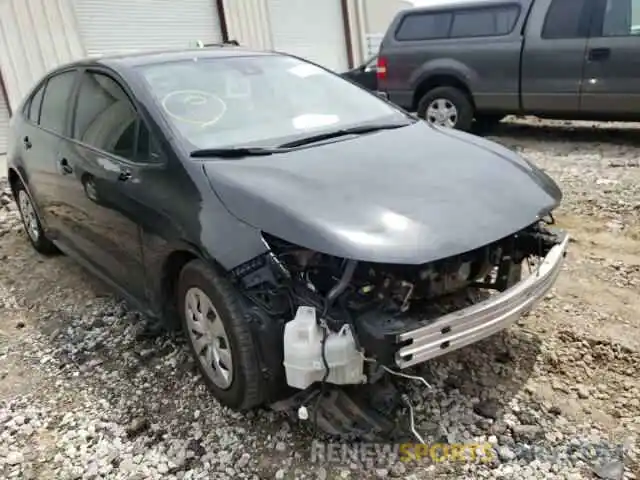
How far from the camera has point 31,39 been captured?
9.22 meters

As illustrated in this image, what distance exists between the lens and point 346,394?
249cm

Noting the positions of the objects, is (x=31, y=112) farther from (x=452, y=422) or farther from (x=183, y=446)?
(x=452, y=422)

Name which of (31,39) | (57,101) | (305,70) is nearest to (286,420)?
(305,70)

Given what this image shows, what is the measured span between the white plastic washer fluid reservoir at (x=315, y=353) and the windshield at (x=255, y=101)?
1053 millimetres

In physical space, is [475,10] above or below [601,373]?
above

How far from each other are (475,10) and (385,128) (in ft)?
17.4

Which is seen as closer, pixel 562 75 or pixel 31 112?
pixel 31 112

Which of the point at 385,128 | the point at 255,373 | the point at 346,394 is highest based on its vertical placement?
the point at 385,128

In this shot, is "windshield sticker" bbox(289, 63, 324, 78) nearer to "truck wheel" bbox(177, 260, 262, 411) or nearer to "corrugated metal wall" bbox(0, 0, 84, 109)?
"truck wheel" bbox(177, 260, 262, 411)

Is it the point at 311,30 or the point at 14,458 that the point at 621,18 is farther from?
the point at 311,30

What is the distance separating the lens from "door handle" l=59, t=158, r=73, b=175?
3664 mm

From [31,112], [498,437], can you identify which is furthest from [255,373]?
[31,112]

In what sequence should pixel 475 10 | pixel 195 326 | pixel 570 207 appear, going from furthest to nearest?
pixel 475 10, pixel 570 207, pixel 195 326

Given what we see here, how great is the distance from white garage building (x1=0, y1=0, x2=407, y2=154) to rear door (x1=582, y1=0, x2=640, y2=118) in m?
7.36
